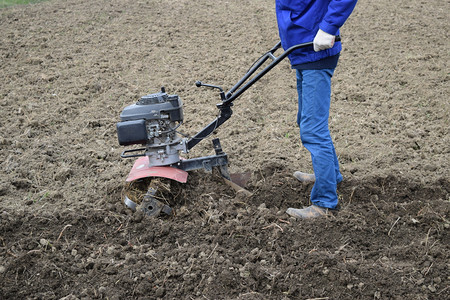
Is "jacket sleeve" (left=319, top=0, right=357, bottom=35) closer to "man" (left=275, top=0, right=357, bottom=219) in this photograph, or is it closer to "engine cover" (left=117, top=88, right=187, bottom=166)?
"man" (left=275, top=0, right=357, bottom=219)

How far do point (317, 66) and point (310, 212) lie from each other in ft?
3.59

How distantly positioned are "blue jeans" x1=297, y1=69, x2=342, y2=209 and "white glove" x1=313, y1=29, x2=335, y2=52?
0.25m

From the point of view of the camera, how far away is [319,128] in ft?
11.1

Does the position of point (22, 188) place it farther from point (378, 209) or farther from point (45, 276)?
point (378, 209)

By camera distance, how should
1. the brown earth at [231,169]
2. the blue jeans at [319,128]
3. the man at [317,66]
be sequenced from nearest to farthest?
the brown earth at [231,169]
the man at [317,66]
the blue jeans at [319,128]

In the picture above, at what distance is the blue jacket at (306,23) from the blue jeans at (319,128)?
0.13m

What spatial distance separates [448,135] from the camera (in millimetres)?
4961

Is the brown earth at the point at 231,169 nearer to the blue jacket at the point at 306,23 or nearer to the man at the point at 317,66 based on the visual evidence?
the man at the point at 317,66

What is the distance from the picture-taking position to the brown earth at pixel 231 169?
2928 millimetres

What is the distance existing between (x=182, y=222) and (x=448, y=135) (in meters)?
3.09

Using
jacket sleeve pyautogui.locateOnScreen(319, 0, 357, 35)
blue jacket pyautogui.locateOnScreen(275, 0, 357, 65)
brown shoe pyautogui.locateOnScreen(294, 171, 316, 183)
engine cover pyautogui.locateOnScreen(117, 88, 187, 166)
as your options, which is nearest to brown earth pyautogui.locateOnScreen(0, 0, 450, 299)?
brown shoe pyautogui.locateOnScreen(294, 171, 316, 183)

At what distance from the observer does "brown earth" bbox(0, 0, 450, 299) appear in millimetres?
2928

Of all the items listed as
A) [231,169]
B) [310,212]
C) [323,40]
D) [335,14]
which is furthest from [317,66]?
[231,169]

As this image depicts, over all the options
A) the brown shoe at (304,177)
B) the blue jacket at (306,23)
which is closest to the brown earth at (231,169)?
the brown shoe at (304,177)
